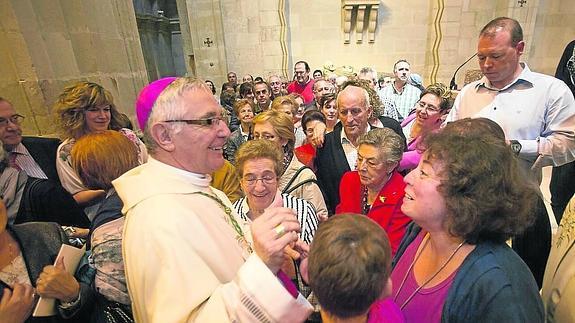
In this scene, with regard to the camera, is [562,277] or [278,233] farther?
[562,277]

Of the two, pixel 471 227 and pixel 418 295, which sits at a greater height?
pixel 471 227

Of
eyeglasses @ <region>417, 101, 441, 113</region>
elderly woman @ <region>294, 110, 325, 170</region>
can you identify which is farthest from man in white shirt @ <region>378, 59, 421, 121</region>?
elderly woman @ <region>294, 110, 325, 170</region>

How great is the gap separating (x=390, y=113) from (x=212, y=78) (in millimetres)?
5686

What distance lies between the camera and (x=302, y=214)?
82.4 inches

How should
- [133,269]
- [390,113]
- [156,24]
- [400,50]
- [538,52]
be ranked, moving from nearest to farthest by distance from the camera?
1. [133,269]
2. [390,113]
3. [538,52]
4. [400,50]
5. [156,24]

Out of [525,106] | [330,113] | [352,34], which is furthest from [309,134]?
[352,34]

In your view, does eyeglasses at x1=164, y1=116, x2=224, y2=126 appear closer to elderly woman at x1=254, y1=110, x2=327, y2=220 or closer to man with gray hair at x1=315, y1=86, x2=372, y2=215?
elderly woman at x1=254, y1=110, x2=327, y2=220

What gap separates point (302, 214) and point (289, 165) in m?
0.69

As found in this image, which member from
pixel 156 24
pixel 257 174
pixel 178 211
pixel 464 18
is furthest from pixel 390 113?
pixel 156 24

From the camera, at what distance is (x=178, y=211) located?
1044mm

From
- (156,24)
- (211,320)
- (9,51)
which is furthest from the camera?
(156,24)

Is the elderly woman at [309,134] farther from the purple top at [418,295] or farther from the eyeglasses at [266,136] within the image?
the purple top at [418,295]

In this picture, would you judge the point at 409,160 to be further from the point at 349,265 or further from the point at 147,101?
the point at 147,101

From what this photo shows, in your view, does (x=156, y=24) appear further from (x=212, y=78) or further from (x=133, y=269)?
(x=133, y=269)
